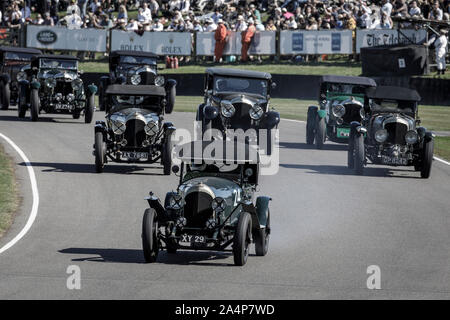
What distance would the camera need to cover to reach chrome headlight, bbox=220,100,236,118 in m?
24.5

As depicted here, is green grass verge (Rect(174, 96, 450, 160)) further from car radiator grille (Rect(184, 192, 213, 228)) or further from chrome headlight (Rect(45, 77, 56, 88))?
car radiator grille (Rect(184, 192, 213, 228))

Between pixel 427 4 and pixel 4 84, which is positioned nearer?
pixel 4 84

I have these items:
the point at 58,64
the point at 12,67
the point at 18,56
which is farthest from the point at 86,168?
the point at 18,56

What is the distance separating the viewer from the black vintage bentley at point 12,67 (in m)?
34.0

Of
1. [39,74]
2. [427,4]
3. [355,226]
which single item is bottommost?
[355,226]

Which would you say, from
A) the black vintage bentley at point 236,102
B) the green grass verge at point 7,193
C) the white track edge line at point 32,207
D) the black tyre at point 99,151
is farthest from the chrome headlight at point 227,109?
the green grass verge at point 7,193

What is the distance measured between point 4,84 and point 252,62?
14178 mm

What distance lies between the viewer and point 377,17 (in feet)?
136

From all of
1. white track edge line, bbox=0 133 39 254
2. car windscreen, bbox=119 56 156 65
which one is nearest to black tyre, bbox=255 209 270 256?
white track edge line, bbox=0 133 39 254

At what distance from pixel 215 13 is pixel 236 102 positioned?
21892 mm

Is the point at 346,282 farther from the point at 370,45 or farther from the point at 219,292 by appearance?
the point at 370,45

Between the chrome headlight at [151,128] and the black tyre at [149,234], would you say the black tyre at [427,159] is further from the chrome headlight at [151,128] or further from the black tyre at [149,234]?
the black tyre at [149,234]

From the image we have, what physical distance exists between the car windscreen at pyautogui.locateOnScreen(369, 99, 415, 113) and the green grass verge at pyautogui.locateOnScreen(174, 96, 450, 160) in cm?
428
